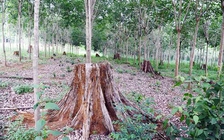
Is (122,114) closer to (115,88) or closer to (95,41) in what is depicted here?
(115,88)

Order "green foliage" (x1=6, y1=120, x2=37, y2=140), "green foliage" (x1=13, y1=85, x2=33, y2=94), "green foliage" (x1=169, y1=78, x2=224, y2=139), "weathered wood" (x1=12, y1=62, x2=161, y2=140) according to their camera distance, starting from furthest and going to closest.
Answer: "green foliage" (x1=13, y1=85, x2=33, y2=94) < "weathered wood" (x1=12, y1=62, x2=161, y2=140) < "green foliage" (x1=6, y1=120, x2=37, y2=140) < "green foliage" (x1=169, y1=78, x2=224, y2=139)

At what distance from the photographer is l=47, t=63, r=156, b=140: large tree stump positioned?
3.64 m

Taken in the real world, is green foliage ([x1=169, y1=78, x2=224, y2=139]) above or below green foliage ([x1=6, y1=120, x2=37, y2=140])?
above

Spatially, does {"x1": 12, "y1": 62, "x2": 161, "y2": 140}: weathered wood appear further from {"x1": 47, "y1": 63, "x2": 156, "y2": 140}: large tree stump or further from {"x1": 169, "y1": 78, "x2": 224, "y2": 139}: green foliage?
{"x1": 169, "y1": 78, "x2": 224, "y2": 139}: green foliage

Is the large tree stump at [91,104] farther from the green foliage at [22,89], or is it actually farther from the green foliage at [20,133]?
the green foliage at [22,89]

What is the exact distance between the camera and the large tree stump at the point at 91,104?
3.64m

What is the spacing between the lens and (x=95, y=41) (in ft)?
116

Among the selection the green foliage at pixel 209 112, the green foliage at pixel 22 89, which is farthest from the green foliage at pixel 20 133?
the green foliage at pixel 22 89

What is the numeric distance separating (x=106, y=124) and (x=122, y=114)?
0.46 m

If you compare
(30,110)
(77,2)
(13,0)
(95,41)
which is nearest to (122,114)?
(30,110)

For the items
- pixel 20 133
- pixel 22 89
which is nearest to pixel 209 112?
pixel 20 133

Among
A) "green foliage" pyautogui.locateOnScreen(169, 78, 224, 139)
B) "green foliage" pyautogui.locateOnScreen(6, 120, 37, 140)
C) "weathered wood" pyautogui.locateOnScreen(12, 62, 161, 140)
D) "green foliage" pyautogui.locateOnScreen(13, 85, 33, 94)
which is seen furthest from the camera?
"green foliage" pyautogui.locateOnScreen(13, 85, 33, 94)

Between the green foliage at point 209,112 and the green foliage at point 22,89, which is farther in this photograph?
the green foliage at point 22,89

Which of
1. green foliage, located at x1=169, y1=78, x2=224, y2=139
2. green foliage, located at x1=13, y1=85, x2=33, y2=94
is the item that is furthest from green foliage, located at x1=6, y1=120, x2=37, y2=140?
green foliage, located at x1=13, y1=85, x2=33, y2=94
